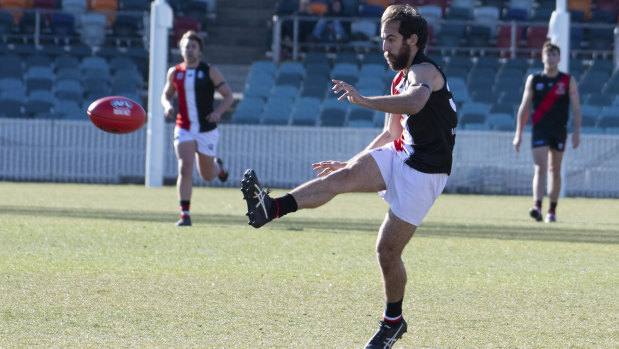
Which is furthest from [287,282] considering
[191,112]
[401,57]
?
[191,112]

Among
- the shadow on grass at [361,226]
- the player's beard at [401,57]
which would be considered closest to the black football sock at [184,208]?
the shadow on grass at [361,226]

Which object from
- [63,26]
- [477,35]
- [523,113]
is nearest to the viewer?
[523,113]

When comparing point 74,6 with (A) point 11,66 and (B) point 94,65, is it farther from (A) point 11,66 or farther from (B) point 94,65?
(A) point 11,66

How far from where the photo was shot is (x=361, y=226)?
535 inches

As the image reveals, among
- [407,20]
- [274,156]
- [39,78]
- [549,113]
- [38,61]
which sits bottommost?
[274,156]

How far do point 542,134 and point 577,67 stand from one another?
12.7 m

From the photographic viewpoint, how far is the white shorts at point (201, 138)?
42.1 feet

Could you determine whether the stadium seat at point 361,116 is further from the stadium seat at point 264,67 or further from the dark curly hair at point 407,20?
the dark curly hair at point 407,20

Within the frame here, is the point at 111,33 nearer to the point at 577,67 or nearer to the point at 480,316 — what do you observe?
the point at 577,67

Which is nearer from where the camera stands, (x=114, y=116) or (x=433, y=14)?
(x=114, y=116)

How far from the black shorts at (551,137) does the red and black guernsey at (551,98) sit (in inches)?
1.9

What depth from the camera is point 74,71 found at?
26.5 metres

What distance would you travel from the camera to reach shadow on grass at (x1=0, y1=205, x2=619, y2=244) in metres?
12.6

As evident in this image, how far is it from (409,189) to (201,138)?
7.47 metres
